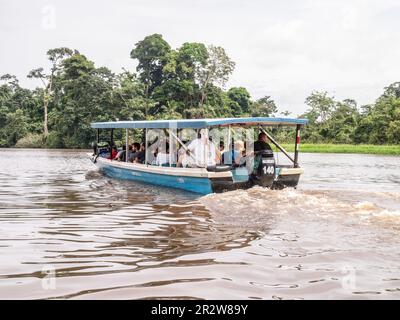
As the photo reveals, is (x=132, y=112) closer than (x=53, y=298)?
No

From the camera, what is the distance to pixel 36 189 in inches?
457

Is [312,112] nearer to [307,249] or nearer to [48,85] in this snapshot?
[48,85]

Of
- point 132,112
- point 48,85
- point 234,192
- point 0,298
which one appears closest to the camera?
point 0,298

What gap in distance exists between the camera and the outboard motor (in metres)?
9.66

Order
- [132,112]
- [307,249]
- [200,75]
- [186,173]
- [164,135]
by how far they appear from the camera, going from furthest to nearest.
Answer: [200,75]
[132,112]
[164,135]
[186,173]
[307,249]

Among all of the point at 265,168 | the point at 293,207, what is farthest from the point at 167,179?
the point at 293,207

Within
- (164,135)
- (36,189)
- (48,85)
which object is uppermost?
(48,85)

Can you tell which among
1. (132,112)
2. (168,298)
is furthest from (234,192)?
(132,112)

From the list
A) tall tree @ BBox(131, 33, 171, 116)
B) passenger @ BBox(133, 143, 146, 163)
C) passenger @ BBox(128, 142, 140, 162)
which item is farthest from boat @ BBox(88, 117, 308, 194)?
tall tree @ BBox(131, 33, 171, 116)

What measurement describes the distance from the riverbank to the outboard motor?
23583 mm

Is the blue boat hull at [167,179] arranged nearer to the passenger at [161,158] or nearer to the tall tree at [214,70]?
the passenger at [161,158]

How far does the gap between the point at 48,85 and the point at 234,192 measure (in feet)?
135

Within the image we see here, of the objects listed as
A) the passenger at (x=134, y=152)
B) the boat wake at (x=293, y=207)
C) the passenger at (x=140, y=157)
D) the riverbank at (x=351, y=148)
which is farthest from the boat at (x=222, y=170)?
the riverbank at (x=351, y=148)

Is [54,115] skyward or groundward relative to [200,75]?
groundward
